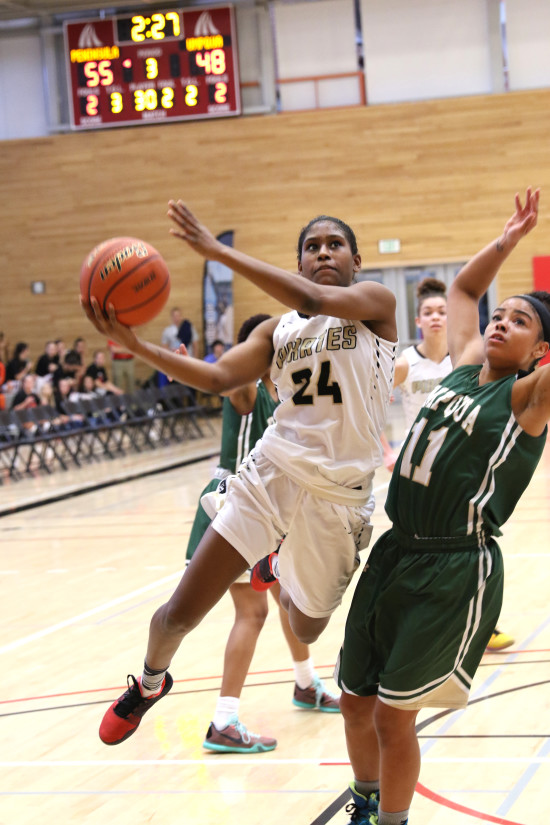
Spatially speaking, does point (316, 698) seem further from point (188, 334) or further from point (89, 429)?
point (188, 334)

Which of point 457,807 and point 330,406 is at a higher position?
point 330,406

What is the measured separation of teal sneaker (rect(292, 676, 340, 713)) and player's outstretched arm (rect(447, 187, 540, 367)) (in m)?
2.06

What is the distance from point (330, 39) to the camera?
66.0 ft

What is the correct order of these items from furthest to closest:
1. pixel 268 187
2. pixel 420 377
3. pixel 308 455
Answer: pixel 268 187, pixel 420 377, pixel 308 455

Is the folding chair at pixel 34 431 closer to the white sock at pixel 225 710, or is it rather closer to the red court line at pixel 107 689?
the red court line at pixel 107 689

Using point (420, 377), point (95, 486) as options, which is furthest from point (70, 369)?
point (420, 377)

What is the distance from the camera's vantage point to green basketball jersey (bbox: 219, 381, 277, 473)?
4785mm

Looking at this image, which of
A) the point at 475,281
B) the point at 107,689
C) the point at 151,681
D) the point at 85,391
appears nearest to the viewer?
the point at 475,281

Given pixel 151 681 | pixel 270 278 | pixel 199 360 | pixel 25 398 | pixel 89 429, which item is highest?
pixel 270 278

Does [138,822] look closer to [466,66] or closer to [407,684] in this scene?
[407,684]

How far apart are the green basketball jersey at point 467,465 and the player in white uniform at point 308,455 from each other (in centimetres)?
32

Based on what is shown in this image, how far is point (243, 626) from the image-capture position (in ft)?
15.1

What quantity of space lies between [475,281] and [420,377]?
8.48 feet

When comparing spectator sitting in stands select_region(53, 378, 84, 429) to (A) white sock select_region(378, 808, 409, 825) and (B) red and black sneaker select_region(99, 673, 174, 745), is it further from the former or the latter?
(A) white sock select_region(378, 808, 409, 825)
